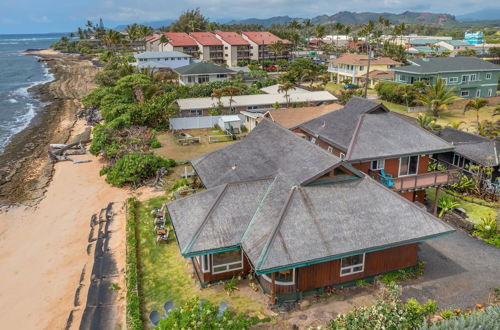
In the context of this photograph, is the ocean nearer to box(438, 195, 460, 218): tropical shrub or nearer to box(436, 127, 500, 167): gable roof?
box(438, 195, 460, 218): tropical shrub

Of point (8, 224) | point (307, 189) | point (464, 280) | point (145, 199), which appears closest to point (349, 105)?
point (307, 189)

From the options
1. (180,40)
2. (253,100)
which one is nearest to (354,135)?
(253,100)

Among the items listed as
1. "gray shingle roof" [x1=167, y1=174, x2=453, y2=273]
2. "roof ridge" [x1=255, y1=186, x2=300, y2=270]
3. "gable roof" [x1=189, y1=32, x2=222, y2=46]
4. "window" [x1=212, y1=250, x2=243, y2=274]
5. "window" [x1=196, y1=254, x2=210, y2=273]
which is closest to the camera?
"roof ridge" [x1=255, y1=186, x2=300, y2=270]

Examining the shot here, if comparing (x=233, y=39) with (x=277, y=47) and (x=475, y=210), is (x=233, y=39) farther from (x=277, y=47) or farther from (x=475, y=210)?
(x=475, y=210)

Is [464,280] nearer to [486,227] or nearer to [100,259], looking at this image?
[486,227]

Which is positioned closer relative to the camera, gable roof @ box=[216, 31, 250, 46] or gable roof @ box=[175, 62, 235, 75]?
gable roof @ box=[175, 62, 235, 75]

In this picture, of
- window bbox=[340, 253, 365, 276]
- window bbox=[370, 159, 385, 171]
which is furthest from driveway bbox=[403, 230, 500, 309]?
window bbox=[370, 159, 385, 171]

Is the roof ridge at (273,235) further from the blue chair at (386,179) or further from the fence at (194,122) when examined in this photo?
the fence at (194,122)
